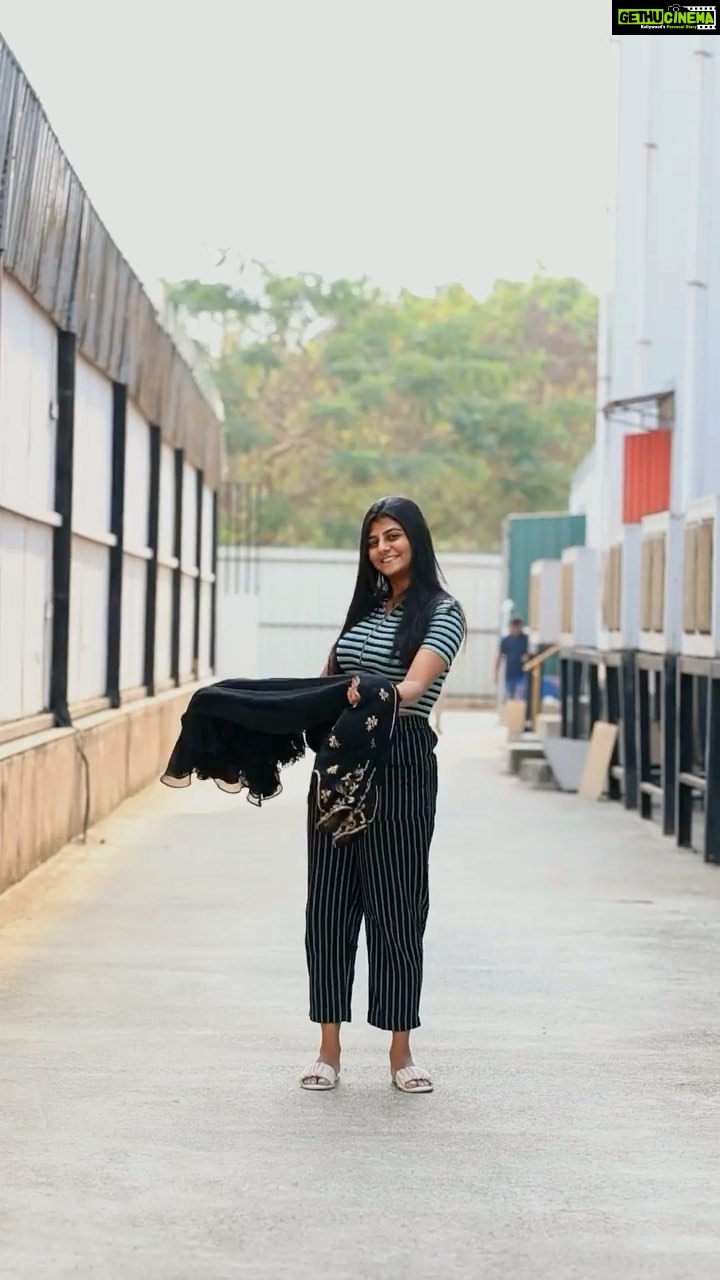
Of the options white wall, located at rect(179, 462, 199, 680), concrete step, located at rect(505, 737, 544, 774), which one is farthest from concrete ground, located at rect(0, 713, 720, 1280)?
white wall, located at rect(179, 462, 199, 680)

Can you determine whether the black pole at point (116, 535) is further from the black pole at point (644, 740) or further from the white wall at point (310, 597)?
the white wall at point (310, 597)

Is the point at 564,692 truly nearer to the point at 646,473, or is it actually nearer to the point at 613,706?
the point at 646,473

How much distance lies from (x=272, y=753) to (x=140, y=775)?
11.6m

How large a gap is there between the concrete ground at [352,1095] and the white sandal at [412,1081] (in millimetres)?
57

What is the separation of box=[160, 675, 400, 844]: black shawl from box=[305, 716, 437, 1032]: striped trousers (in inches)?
5.5

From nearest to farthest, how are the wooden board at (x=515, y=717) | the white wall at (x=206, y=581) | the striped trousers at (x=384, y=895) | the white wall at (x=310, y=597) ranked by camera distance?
1. the striped trousers at (x=384, y=895)
2. the wooden board at (x=515, y=717)
3. the white wall at (x=206, y=581)
4. the white wall at (x=310, y=597)

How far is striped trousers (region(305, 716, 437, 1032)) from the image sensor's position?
6.73m

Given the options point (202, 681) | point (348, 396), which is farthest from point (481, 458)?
point (202, 681)

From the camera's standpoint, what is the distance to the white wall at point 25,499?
466 inches

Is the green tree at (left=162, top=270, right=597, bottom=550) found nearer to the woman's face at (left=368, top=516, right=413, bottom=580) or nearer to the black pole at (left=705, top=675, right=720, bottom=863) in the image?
the black pole at (left=705, top=675, right=720, bottom=863)

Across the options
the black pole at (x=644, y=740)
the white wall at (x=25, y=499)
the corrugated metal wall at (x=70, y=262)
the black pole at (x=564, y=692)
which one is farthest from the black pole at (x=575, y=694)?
the white wall at (x=25, y=499)

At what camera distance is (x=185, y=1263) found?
15.7 feet

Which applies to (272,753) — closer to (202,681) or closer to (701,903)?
(701,903)

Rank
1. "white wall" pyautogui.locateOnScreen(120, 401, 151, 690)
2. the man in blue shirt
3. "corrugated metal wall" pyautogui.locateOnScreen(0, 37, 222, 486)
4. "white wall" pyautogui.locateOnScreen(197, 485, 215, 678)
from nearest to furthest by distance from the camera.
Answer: "corrugated metal wall" pyautogui.locateOnScreen(0, 37, 222, 486), "white wall" pyautogui.locateOnScreen(120, 401, 151, 690), "white wall" pyautogui.locateOnScreen(197, 485, 215, 678), the man in blue shirt
